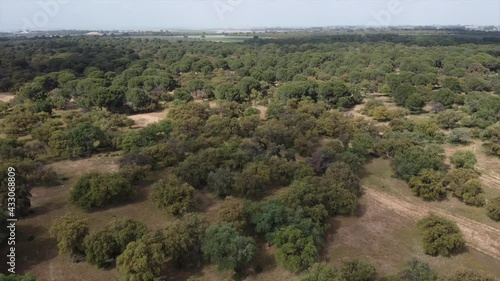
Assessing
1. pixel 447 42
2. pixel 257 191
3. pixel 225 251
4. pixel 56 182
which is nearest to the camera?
pixel 225 251

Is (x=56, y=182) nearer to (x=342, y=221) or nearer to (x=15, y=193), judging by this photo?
(x=15, y=193)

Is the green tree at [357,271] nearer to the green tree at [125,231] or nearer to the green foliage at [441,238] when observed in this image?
the green foliage at [441,238]

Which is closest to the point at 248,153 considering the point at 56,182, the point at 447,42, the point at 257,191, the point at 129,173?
the point at 257,191

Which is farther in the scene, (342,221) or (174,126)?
(174,126)

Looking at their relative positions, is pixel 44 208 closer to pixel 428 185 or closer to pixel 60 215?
pixel 60 215

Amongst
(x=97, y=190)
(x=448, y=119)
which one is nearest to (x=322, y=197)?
(x=97, y=190)

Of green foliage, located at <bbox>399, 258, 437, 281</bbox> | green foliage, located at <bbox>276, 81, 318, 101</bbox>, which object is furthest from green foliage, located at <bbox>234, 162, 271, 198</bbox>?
green foliage, located at <bbox>276, 81, 318, 101</bbox>
